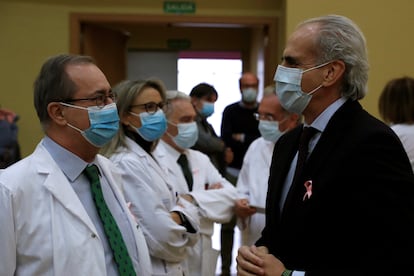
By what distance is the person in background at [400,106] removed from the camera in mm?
3246

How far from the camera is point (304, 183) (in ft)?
5.30

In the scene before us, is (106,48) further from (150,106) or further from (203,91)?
(150,106)

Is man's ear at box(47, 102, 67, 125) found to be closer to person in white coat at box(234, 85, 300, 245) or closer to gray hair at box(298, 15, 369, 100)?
gray hair at box(298, 15, 369, 100)

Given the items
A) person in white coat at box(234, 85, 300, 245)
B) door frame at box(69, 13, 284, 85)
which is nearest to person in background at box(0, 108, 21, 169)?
door frame at box(69, 13, 284, 85)

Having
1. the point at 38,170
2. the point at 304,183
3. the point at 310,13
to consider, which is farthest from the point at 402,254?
the point at 310,13

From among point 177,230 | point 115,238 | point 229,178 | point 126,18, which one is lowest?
point 229,178

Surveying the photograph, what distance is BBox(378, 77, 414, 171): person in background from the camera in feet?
10.7

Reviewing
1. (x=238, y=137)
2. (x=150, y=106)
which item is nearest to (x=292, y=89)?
(x=150, y=106)

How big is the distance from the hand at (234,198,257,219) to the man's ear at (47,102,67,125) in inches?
58.5

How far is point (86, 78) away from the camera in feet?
6.08

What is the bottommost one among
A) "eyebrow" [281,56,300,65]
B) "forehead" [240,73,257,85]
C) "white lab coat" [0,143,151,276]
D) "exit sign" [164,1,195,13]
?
"white lab coat" [0,143,151,276]

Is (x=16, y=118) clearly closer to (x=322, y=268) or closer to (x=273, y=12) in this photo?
(x=273, y=12)

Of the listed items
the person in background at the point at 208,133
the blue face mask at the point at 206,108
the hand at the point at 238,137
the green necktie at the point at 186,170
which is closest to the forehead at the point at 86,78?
the green necktie at the point at 186,170

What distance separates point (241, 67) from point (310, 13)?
3.75m
